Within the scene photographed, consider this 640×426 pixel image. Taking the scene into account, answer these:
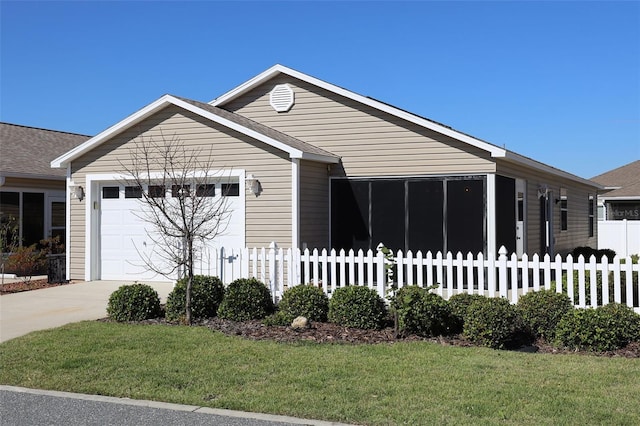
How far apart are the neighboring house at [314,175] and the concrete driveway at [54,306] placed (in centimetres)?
126

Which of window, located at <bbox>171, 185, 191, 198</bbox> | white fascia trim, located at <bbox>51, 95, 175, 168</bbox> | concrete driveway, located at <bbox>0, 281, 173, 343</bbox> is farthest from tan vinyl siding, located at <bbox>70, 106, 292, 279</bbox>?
concrete driveway, located at <bbox>0, 281, 173, 343</bbox>

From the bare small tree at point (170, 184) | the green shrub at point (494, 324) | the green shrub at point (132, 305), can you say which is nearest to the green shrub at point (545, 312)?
the green shrub at point (494, 324)

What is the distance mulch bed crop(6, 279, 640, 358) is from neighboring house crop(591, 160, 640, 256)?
2117 cm

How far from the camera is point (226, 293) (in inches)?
429

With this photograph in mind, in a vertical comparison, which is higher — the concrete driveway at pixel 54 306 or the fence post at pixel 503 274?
the fence post at pixel 503 274

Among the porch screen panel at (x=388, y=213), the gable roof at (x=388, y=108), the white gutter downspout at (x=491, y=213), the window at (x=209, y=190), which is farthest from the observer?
the porch screen panel at (x=388, y=213)

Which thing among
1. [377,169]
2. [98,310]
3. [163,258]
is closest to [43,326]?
[98,310]

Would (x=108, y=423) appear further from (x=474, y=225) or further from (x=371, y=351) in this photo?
(x=474, y=225)

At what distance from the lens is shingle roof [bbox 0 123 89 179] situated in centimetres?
1891

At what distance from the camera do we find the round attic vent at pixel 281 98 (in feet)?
54.1

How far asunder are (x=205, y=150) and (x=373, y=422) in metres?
10.2

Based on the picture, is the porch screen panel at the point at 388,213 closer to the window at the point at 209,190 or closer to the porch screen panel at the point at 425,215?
the porch screen panel at the point at 425,215

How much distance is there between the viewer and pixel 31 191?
19.4 metres

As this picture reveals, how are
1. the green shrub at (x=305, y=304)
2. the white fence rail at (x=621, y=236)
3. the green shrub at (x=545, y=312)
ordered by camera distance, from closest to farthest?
the green shrub at (x=545, y=312) < the green shrub at (x=305, y=304) < the white fence rail at (x=621, y=236)
